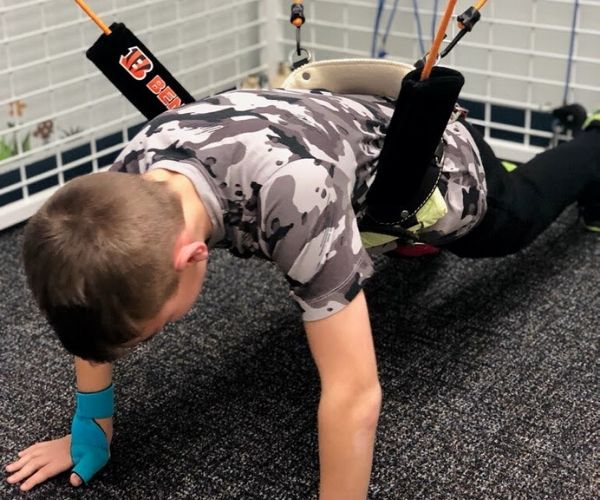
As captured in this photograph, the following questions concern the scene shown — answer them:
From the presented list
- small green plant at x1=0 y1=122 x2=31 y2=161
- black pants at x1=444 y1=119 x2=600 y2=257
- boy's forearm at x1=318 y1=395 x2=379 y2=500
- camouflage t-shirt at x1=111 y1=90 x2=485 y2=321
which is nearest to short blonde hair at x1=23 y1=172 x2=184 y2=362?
camouflage t-shirt at x1=111 y1=90 x2=485 y2=321

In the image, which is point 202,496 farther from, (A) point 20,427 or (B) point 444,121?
(B) point 444,121

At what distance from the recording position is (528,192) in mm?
1424

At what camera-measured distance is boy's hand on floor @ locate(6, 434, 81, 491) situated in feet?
3.63

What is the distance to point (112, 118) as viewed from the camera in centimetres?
208

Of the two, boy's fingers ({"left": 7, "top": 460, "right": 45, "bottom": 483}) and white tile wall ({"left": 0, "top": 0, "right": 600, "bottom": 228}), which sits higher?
white tile wall ({"left": 0, "top": 0, "right": 600, "bottom": 228})

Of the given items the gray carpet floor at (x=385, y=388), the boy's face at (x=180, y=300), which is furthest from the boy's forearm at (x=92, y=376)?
the boy's face at (x=180, y=300)

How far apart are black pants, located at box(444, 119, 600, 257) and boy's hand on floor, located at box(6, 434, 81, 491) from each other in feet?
2.12

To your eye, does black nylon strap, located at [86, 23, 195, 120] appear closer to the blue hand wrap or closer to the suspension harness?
the suspension harness

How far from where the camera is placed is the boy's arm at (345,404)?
935 millimetres

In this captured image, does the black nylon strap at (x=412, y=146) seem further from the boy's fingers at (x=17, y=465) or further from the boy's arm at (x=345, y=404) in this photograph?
the boy's fingers at (x=17, y=465)

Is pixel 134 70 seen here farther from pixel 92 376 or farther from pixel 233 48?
pixel 233 48

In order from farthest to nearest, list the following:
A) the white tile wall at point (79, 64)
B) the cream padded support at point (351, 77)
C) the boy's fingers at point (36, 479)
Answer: the white tile wall at point (79, 64), the cream padded support at point (351, 77), the boy's fingers at point (36, 479)

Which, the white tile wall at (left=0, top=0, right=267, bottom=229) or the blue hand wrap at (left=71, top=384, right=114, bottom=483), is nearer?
the blue hand wrap at (left=71, top=384, right=114, bottom=483)

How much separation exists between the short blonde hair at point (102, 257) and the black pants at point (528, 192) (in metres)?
0.62
